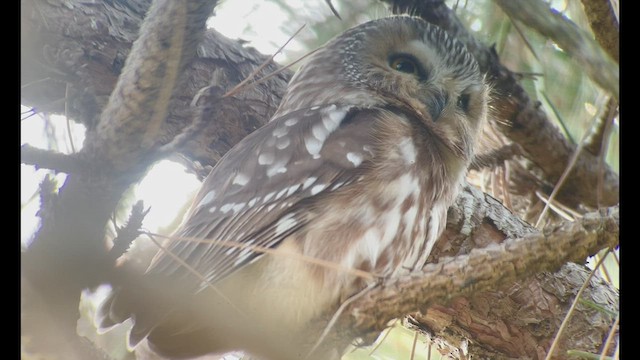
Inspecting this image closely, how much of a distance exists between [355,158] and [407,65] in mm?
336

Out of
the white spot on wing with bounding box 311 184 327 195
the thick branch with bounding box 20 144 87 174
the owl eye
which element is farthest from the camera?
the owl eye

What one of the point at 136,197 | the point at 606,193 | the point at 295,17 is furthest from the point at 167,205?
the point at 606,193

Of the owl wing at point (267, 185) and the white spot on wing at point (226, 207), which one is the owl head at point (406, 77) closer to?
the owl wing at point (267, 185)

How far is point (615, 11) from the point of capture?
1.07m

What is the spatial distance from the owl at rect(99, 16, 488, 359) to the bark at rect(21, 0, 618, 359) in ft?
0.25

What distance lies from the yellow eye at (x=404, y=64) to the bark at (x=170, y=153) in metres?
0.10

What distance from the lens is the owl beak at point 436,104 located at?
1354 millimetres

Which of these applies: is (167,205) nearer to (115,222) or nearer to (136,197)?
(136,197)

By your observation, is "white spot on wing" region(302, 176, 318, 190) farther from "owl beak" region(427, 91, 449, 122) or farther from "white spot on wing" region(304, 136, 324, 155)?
"owl beak" region(427, 91, 449, 122)

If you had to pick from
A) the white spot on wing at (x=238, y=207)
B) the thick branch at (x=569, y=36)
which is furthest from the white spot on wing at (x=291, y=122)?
the thick branch at (x=569, y=36)

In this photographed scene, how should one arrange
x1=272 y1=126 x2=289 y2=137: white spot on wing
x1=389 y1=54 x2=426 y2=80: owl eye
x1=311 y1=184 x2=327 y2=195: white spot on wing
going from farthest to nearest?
1. x1=389 y1=54 x2=426 y2=80: owl eye
2. x1=272 y1=126 x2=289 y2=137: white spot on wing
3. x1=311 y1=184 x2=327 y2=195: white spot on wing

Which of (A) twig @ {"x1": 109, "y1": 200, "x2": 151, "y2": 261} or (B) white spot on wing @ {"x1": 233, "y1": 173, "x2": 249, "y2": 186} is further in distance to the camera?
(B) white spot on wing @ {"x1": 233, "y1": 173, "x2": 249, "y2": 186}

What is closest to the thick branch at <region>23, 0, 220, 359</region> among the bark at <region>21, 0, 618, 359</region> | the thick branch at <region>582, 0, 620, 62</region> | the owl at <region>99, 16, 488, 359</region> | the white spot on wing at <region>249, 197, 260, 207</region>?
the bark at <region>21, 0, 618, 359</region>

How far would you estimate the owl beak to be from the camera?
1354 mm
